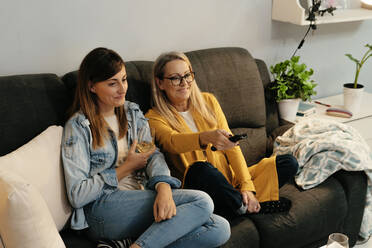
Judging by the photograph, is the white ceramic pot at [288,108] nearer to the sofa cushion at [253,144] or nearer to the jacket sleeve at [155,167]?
the sofa cushion at [253,144]

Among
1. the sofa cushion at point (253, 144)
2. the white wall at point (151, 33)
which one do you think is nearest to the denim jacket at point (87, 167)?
the white wall at point (151, 33)

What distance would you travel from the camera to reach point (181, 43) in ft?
8.14

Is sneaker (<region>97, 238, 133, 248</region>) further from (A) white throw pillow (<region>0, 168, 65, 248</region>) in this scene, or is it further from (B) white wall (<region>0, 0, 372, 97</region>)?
(B) white wall (<region>0, 0, 372, 97</region>)

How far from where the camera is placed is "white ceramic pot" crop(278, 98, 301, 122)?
252 centimetres

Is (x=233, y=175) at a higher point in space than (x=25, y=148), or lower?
lower

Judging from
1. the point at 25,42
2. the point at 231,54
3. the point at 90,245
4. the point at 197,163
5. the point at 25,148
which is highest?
the point at 25,42

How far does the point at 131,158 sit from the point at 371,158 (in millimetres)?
1181

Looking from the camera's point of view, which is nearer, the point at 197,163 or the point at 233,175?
the point at 197,163

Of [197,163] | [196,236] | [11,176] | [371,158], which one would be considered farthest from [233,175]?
[11,176]

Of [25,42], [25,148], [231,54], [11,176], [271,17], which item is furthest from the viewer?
[271,17]

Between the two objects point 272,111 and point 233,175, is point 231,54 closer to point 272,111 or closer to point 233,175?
point 272,111

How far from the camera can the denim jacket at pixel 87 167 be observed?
5.29ft

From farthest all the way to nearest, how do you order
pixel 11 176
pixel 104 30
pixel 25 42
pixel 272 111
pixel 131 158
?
pixel 272 111 → pixel 104 30 → pixel 25 42 → pixel 131 158 → pixel 11 176

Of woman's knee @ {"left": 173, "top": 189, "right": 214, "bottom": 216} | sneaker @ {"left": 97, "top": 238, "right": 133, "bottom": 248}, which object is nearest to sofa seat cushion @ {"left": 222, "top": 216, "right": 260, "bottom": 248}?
woman's knee @ {"left": 173, "top": 189, "right": 214, "bottom": 216}
